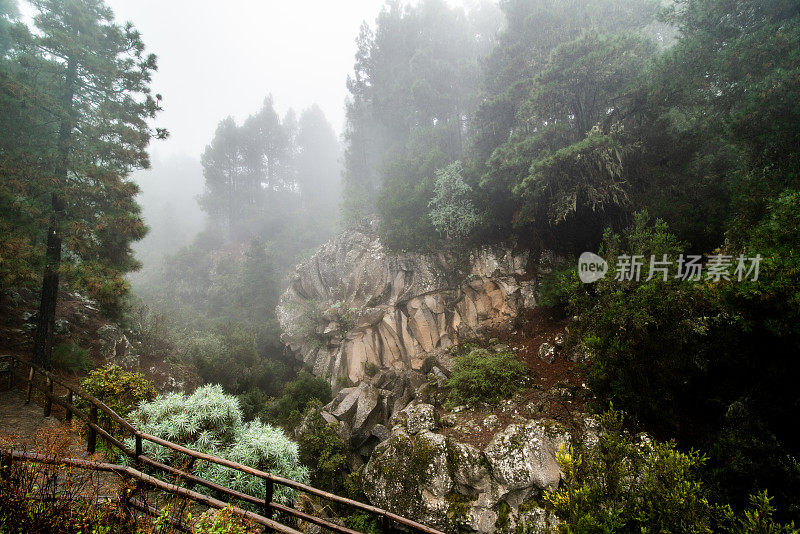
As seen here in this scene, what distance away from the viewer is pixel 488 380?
334 inches

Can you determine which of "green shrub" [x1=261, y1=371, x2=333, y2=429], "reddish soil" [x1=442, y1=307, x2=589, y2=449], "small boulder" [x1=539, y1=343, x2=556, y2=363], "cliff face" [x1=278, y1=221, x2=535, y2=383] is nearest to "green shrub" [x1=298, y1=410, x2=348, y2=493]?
"green shrub" [x1=261, y1=371, x2=333, y2=429]

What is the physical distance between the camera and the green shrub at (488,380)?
820cm

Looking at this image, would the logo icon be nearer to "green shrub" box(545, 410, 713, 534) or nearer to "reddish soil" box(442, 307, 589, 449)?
"reddish soil" box(442, 307, 589, 449)

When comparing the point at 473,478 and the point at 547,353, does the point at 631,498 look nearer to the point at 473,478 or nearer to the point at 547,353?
the point at 473,478

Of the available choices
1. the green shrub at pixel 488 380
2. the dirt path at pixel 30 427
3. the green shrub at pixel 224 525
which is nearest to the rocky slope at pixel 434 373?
the green shrub at pixel 488 380

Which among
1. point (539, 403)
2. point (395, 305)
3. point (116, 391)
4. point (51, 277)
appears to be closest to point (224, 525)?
point (539, 403)

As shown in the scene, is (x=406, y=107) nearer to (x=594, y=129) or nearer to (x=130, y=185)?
(x=594, y=129)

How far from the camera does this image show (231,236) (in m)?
34.8

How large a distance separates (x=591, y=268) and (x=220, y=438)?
10.6 m

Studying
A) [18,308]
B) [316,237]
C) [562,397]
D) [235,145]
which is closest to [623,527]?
[562,397]

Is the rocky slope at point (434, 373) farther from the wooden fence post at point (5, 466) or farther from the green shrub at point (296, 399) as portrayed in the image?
the wooden fence post at point (5, 466)

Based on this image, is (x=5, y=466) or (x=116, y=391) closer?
(x=5, y=466)

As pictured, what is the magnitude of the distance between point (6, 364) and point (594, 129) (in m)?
20.4

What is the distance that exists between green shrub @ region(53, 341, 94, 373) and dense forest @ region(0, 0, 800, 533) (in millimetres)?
213
